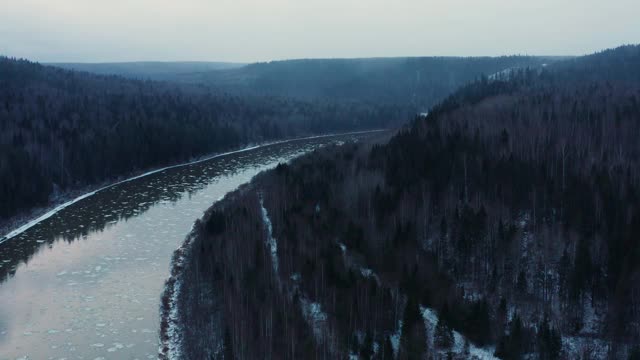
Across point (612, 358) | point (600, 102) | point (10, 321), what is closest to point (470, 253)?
point (612, 358)

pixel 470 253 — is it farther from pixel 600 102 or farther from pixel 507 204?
pixel 600 102

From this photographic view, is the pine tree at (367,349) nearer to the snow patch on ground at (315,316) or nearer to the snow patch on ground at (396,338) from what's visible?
the snow patch on ground at (396,338)

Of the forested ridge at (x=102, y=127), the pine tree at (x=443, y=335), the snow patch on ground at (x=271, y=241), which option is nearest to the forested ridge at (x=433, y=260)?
the pine tree at (x=443, y=335)

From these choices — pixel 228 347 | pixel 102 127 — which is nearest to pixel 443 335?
pixel 228 347

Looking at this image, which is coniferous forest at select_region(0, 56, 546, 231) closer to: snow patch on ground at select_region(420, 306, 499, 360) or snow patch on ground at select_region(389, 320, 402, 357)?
snow patch on ground at select_region(389, 320, 402, 357)

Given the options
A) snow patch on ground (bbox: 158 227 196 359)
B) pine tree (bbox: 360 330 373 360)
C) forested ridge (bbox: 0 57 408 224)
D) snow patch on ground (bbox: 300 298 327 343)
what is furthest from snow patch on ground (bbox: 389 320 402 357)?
forested ridge (bbox: 0 57 408 224)

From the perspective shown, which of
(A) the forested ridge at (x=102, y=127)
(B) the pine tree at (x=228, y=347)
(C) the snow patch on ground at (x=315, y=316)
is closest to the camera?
(B) the pine tree at (x=228, y=347)

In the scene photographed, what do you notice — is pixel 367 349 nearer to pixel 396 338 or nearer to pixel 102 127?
pixel 396 338
